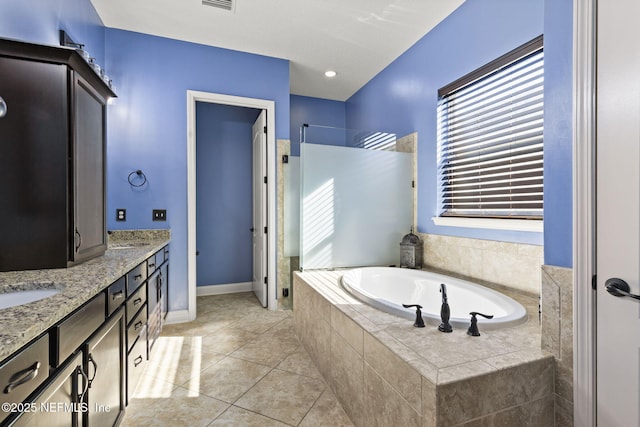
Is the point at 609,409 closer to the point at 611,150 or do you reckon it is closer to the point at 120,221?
the point at 611,150

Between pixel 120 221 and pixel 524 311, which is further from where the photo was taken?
pixel 120 221

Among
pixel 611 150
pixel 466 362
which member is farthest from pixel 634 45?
pixel 466 362

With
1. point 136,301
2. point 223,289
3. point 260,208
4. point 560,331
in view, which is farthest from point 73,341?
point 223,289

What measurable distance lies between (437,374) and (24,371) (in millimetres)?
1144

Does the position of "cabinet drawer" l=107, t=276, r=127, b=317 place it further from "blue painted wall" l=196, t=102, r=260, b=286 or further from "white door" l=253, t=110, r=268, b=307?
"blue painted wall" l=196, t=102, r=260, b=286

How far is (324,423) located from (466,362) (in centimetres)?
84

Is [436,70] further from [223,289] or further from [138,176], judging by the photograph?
[223,289]

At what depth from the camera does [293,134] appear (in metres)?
4.23

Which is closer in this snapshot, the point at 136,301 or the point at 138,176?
the point at 136,301

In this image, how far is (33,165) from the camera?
1320 millimetres

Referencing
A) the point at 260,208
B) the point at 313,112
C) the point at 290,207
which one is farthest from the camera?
the point at 313,112

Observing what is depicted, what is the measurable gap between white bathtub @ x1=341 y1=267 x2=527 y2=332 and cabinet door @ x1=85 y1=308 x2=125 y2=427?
1.23 metres

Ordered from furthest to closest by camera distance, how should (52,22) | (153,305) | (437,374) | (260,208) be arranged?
(260,208) → (153,305) → (52,22) → (437,374)

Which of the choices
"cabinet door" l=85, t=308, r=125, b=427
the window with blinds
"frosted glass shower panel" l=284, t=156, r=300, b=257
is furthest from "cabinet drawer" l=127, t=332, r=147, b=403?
the window with blinds
